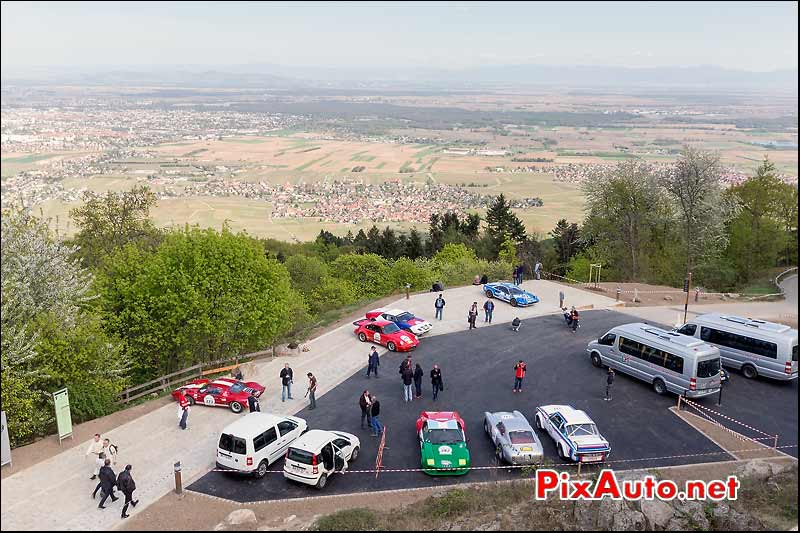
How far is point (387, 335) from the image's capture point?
28.1 m

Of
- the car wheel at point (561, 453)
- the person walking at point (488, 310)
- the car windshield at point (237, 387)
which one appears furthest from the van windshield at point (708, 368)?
the car windshield at point (237, 387)

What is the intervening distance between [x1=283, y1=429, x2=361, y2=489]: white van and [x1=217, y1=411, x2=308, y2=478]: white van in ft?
2.26

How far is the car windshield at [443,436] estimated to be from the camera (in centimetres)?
1745

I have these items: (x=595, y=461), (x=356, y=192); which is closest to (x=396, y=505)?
(x=595, y=461)

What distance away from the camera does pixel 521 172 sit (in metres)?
135

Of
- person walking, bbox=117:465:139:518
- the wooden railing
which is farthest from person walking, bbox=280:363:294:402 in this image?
person walking, bbox=117:465:139:518

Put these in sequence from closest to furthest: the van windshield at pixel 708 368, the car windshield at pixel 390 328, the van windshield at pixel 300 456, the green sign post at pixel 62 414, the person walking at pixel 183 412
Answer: the van windshield at pixel 300 456 < the green sign post at pixel 62 414 < the person walking at pixel 183 412 < the van windshield at pixel 708 368 < the car windshield at pixel 390 328

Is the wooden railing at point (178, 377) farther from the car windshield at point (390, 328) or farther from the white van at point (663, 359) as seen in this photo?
the white van at point (663, 359)

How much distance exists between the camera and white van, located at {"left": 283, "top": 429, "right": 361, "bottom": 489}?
16.3 meters

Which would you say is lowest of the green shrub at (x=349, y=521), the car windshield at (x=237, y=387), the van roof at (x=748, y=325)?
the green shrub at (x=349, y=521)

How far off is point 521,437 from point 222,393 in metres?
11.1

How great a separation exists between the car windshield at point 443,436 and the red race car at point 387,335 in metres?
9.91

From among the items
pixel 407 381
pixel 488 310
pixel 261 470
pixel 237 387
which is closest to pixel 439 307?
pixel 488 310

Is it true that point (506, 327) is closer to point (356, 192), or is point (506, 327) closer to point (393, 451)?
point (393, 451)
